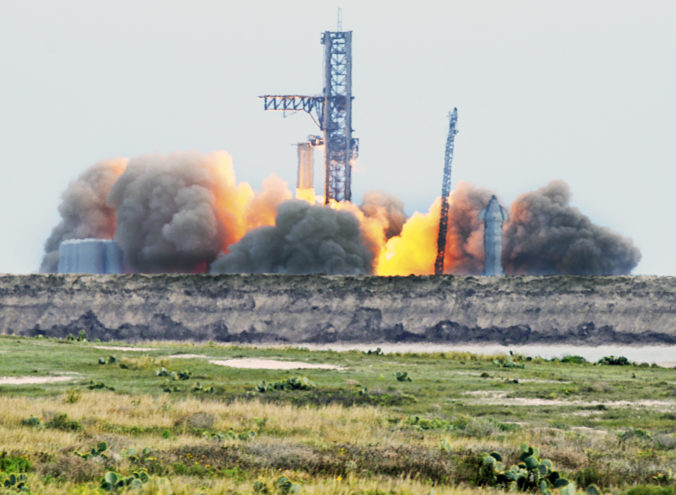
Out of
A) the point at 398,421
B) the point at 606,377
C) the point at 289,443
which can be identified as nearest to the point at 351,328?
the point at 606,377

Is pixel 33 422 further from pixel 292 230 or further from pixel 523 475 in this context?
pixel 292 230

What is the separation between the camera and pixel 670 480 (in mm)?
17031

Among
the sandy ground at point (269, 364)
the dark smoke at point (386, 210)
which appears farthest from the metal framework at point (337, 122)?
the sandy ground at point (269, 364)

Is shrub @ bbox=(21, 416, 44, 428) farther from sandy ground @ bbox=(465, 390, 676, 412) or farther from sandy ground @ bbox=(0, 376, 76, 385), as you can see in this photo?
sandy ground @ bbox=(465, 390, 676, 412)

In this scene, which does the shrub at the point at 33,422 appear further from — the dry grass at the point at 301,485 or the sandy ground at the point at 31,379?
the sandy ground at the point at 31,379

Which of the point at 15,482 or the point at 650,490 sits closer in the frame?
the point at 15,482

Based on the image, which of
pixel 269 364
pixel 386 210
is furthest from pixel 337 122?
pixel 269 364

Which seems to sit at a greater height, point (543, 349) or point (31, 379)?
point (543, 349)

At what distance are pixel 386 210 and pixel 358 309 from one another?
42269mm

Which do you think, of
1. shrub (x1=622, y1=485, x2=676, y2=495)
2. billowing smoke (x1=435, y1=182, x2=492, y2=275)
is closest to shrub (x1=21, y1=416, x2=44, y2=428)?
shrub (x1=622, y1=485, x2=676, y2=495)

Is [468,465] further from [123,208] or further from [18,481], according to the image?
[123,208]

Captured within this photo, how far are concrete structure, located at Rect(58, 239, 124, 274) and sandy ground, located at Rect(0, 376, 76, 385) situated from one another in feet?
191

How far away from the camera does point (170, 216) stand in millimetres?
95312

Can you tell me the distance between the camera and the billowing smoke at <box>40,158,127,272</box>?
105 metres
